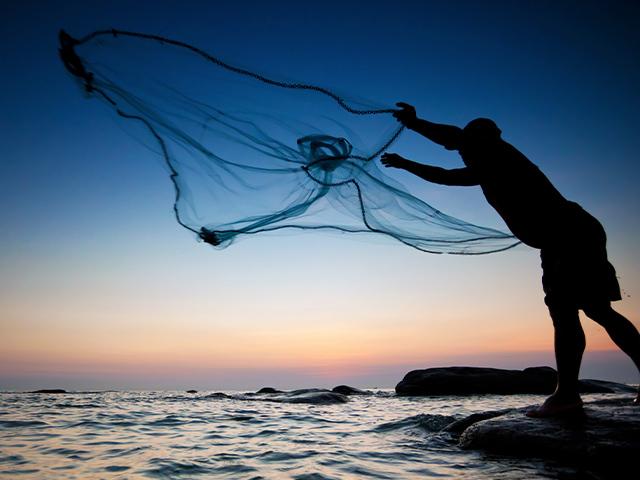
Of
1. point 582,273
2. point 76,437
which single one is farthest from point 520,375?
point 76,437

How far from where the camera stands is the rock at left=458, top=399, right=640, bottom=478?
3648mm

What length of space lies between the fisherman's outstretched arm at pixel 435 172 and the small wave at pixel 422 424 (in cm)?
420

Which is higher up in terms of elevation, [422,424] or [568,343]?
[568,343]

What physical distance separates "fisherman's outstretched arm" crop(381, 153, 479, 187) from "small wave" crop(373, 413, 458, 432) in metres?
4.20

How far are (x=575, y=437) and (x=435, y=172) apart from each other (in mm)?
3127

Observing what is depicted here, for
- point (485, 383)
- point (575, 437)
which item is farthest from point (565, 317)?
point (485, 383)

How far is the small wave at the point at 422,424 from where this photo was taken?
22.9ft

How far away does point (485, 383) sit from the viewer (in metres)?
21.5

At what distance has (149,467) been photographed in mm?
4027

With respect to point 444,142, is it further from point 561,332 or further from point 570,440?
point 570,440

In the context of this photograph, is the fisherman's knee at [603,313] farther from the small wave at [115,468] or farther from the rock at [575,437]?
the small wave at [115,468]

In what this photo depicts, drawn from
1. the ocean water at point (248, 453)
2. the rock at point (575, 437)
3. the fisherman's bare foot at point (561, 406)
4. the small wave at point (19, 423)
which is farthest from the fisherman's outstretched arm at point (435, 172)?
the small wave at point (19, 423)

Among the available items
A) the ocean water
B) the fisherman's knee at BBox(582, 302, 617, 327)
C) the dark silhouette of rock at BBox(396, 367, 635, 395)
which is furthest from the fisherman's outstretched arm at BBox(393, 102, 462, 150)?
the dark silhouette of rock at BBox(396, 367, 635, 395)

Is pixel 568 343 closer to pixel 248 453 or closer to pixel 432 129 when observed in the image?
pixel 432 129
